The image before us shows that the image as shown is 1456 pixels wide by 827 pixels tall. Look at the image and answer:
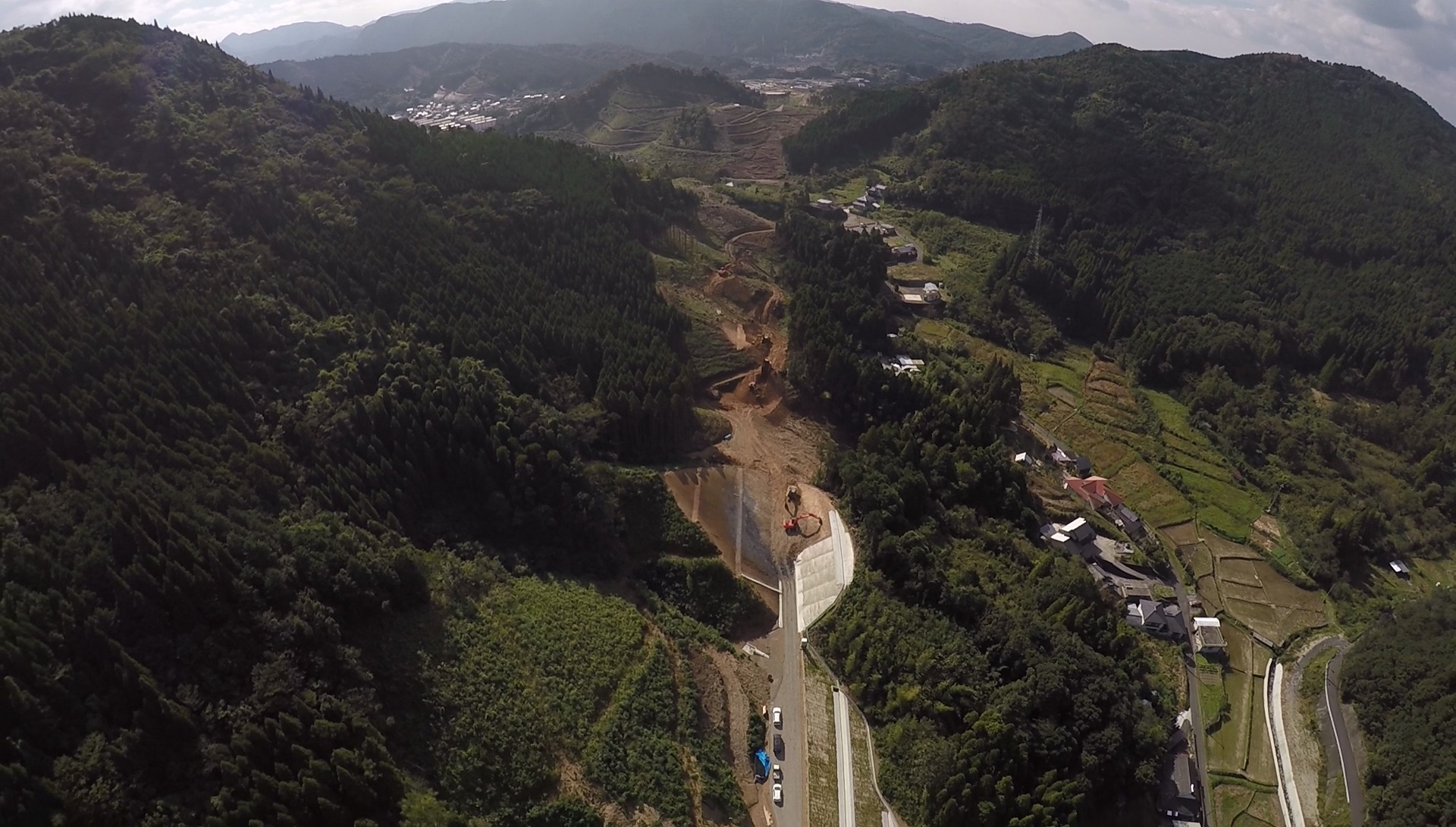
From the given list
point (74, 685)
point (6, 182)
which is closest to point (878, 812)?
point (74, 685)

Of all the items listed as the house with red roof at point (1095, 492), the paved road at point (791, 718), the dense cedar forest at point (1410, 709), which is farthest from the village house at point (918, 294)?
the dense cedar forest at point (1410, 709)

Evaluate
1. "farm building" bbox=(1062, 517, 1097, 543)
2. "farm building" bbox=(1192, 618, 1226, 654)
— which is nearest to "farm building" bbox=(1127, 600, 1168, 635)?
"farm building" bbox=(1192, 618, 1226, 654)

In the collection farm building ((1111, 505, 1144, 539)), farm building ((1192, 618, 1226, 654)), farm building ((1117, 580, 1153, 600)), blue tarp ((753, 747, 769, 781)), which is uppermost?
farm building ((1111, 505, 1144, 539))

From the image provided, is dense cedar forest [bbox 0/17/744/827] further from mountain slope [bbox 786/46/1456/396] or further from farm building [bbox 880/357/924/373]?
mountain slope [bbox 786/46/1456/396]

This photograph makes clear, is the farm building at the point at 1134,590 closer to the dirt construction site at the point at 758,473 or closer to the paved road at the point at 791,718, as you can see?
the dirt construction site at the point at 758,473

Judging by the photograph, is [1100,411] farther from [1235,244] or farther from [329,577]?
[329,577]
